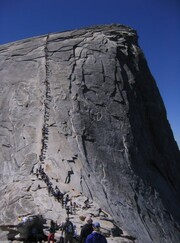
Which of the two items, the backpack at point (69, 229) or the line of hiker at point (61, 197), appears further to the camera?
the line of hiker at point (61, 197)

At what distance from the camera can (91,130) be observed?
25516 millimetres

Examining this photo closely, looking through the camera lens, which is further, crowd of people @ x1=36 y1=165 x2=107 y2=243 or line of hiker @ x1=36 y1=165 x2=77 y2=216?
line of hiker @ x1=36 y1=165 x2=77 y2=216

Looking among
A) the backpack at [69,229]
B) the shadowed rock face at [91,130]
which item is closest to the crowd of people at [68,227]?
the backpack at [69,229]

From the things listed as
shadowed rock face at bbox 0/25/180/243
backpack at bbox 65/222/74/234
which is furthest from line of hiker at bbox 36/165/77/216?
backpack at bbox 65/222/74/234

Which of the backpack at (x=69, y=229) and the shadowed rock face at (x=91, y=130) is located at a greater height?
the shadowed rock face at (x=91, y=130)

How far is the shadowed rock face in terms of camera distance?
20.8 meters

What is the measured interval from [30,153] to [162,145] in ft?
43.4

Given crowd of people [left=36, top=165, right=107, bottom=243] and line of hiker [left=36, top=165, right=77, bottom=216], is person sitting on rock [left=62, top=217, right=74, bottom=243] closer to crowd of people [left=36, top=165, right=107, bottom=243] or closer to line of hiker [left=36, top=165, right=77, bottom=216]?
crowd of people [left=36, top=165, right=107, bottom=243]

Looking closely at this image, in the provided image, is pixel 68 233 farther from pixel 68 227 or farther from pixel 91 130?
pixel 91 130

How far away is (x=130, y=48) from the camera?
34406 mm

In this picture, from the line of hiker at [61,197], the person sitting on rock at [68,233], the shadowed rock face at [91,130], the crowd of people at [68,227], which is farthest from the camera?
the shadowed rock face at [91,130]

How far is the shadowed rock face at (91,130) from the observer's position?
20.8 meters

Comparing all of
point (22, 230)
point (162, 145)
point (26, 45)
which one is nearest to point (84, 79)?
point (26, 45)

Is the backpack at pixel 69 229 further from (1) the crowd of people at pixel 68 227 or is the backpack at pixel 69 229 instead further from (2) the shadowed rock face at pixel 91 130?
(2) the shadowed rock face at pixel 91 130
